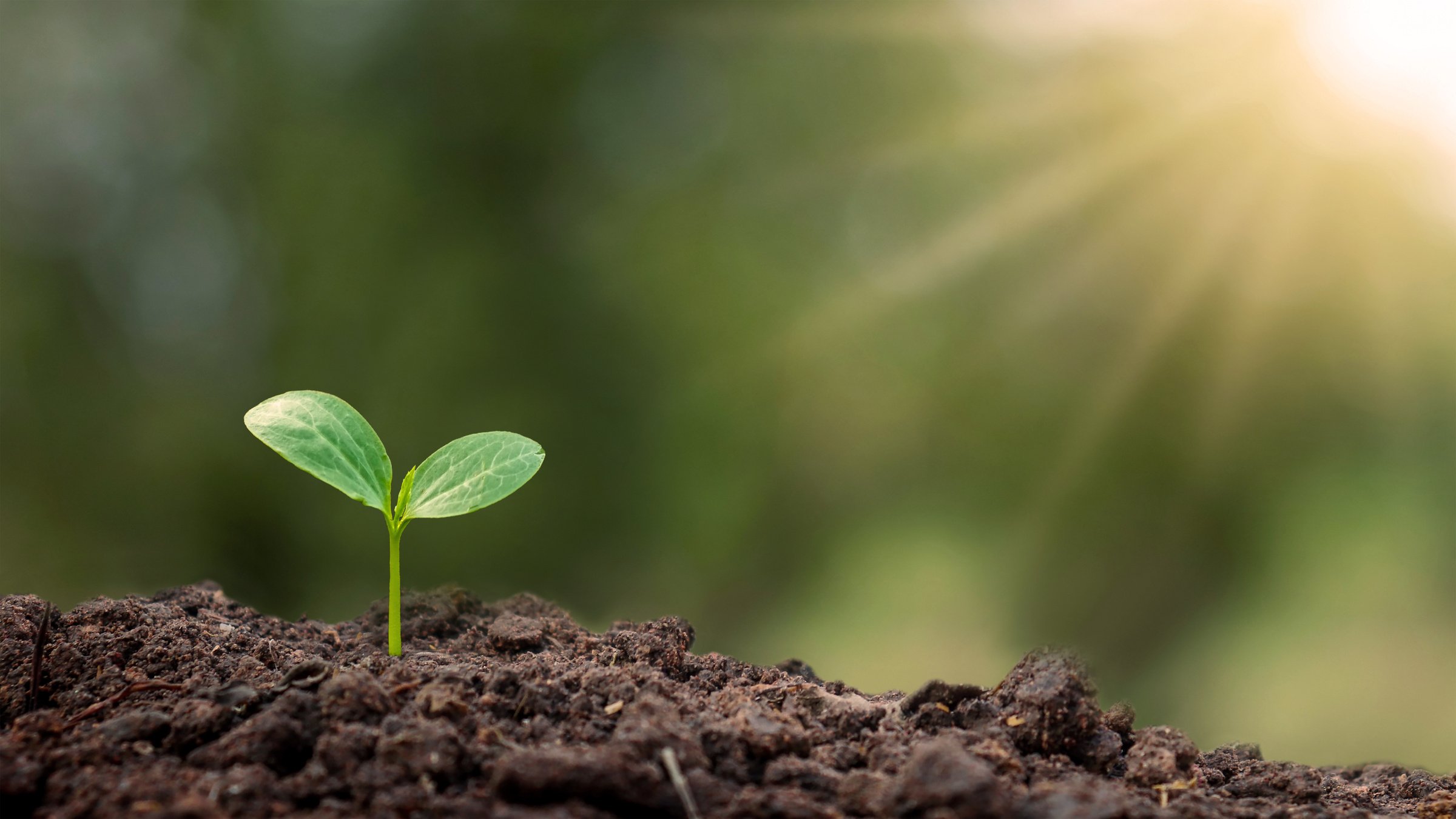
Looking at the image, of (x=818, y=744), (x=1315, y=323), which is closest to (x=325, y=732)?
(x=818, y=744)

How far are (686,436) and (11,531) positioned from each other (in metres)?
1.63

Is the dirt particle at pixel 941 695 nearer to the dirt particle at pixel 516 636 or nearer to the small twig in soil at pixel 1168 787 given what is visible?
the small twig in soil at pixel 1168 787

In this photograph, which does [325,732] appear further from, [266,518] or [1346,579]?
[1346,579]

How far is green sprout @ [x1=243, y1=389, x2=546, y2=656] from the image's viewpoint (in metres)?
1.03

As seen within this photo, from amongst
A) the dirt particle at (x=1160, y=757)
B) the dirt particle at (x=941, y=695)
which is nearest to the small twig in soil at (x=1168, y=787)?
the dirt particle at (x=1160, y=757)

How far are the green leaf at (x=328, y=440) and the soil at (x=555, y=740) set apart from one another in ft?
0.68

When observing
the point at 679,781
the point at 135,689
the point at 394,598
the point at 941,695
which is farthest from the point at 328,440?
the point at 941,695

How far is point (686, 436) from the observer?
2.28m

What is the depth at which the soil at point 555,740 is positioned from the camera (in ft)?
2.22

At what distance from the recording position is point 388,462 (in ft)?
3.59

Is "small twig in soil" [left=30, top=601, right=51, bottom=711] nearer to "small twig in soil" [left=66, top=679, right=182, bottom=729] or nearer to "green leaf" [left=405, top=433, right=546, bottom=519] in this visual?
"small twig in soil" [left=66, top=679, right=182, bottom=729]

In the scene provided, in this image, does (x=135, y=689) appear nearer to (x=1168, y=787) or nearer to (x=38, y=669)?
(x=38, y=669)

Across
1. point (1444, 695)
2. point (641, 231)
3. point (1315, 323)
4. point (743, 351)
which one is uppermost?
point (641, 231)

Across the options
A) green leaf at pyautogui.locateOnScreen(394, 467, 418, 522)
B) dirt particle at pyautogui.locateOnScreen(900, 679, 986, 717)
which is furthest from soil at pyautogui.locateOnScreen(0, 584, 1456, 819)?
green leaf at pyautogui.locateOnScreen(394, 467, 418, 522)
